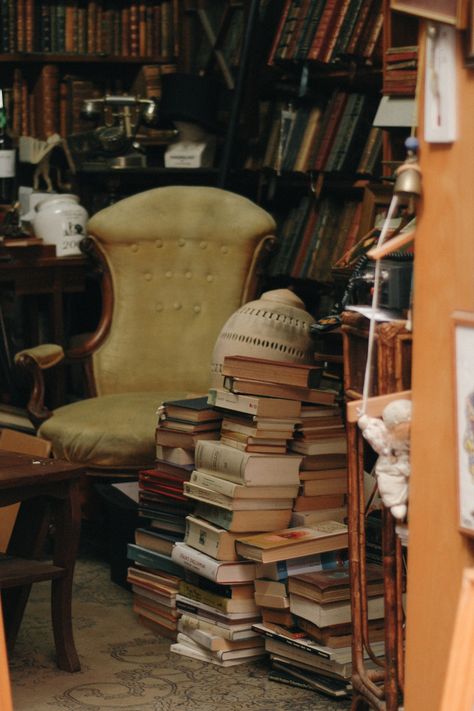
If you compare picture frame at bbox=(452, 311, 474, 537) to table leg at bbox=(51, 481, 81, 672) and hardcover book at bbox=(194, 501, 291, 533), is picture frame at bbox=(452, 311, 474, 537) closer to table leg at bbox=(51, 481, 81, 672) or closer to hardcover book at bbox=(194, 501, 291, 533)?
hardcover book at bbox=(194, 501, 291, 533)

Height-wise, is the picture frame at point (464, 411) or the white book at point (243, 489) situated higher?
the picture frame at point (464, 411)

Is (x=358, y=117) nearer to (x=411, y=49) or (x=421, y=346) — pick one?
(x=411, y=49)

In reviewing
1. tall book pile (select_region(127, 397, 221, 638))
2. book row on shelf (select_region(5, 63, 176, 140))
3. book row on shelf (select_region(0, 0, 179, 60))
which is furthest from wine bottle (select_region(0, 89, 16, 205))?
tall book pile (select_region(127, 397, 221, 638))

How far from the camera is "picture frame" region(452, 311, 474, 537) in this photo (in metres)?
1.90

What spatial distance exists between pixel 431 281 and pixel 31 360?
2763mm

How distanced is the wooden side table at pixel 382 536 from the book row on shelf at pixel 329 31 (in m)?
2.15

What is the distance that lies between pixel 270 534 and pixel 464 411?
5.34 feet

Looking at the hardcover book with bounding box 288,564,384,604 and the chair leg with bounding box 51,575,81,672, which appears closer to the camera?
the hardcover book with bounding box 288,564,384,604

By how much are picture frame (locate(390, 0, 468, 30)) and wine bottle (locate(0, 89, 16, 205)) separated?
3.69 m

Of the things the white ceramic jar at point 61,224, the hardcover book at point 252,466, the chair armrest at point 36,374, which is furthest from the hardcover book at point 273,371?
the white ceramic jar at point 61,224

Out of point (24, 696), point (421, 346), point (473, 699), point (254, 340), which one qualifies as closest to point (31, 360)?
point (254, 340)

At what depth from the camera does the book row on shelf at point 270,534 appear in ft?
10.9

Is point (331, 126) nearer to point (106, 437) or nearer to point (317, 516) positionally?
point (106, 437)

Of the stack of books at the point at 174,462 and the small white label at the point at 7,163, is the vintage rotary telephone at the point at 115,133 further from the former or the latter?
the stack of books at the point at 174,462
